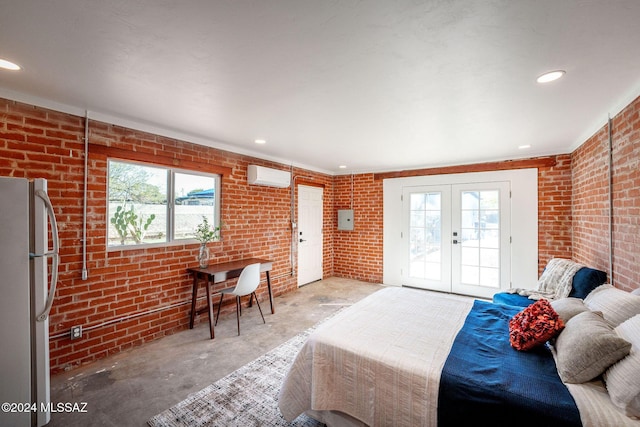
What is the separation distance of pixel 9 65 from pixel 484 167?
556 centimetres

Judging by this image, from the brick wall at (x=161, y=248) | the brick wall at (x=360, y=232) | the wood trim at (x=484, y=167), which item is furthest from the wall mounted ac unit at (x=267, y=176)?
the wood trim at (x=484, y=167)

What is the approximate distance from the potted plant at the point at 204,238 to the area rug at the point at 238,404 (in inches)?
56.5

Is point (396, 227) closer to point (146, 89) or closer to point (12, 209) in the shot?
point (146, 89)

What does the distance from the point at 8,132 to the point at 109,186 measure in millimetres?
796

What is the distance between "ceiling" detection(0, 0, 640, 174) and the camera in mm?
1299

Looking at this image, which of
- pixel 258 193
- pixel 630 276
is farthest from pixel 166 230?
pixel 630 276

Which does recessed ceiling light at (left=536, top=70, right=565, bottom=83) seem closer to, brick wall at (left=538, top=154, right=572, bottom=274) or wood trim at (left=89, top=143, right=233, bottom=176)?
brick wall at (left=538, top=154, right=572, bottom=274)

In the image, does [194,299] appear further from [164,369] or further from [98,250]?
[98,250]

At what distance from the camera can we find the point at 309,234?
18.4ft

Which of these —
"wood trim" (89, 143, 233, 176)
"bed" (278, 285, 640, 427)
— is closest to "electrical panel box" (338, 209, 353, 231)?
"wood trim" (89, 143, 233, 176)

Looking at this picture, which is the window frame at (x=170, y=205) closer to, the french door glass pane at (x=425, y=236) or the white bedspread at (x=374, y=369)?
the white bedspread at (x=374, y=369)

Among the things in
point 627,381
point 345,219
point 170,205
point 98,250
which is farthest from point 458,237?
point 98,250

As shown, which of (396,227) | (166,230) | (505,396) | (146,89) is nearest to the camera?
(505,396)

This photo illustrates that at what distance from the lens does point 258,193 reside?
14.6 feet
